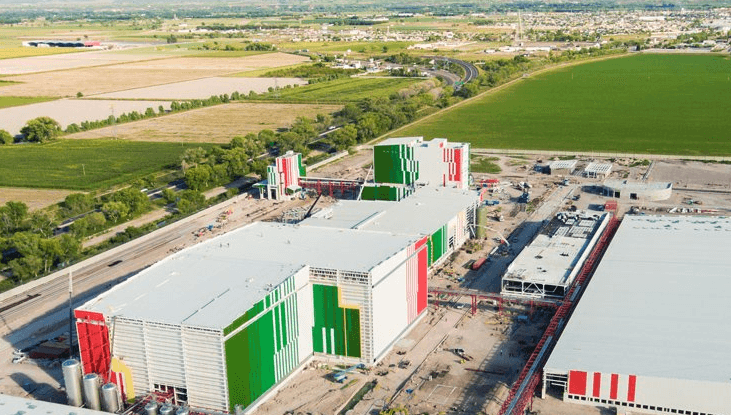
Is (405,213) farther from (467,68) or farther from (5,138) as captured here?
(467,68)

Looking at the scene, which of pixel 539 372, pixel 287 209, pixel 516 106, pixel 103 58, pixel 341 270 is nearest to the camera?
pixel 539 372

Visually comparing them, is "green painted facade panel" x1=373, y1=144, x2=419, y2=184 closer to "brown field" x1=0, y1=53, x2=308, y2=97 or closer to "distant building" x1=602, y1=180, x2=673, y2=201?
"distant building" x1=602, y1=180, x2=673, y2=201

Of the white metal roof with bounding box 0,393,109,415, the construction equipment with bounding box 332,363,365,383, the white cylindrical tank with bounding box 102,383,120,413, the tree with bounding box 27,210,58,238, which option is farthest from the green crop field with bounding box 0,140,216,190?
the white metal roof with bounding box 0,393,109,415

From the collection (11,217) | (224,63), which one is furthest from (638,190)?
(224,63)

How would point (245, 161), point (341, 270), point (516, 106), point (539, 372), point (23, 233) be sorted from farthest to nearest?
point (516, 106)
point (245, 161)
point (23, 233)
point (341, 270)
point (539, 372)

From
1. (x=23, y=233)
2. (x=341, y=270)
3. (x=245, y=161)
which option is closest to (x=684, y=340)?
(x=341, y=270)

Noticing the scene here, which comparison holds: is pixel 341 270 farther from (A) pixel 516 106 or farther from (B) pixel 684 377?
(A) pixel 516 106

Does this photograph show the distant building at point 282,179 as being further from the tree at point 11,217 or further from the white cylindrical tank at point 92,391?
the white cylindrical tank at point 92,391
